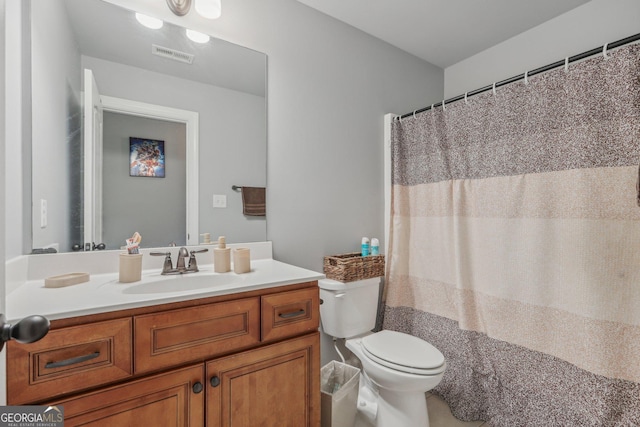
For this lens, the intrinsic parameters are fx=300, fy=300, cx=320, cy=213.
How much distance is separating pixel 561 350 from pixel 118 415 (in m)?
1.76

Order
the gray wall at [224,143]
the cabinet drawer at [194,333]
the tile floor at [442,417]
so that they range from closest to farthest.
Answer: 1. the cabinet drawer at [194,333]
2. the gray wall at [224,143]
3. the tile floor at [442,417]

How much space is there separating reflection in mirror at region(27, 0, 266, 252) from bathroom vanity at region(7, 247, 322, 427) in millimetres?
281

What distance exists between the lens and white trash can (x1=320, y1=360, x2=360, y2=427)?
4.80 ft

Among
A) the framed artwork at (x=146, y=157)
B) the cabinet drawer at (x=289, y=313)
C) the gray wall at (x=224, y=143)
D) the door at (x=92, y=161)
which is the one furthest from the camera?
the gray wall at (x=224, y=143)

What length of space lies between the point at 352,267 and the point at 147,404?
3.74 ft

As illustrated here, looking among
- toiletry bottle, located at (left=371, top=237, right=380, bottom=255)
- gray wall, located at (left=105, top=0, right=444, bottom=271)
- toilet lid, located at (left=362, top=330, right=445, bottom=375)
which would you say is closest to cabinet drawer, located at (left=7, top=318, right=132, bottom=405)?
gray wall, located at (left=105, top=0, right=444, bottom=271)

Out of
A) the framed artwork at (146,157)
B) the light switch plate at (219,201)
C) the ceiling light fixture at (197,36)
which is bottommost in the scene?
the light switch plate at (219,201)

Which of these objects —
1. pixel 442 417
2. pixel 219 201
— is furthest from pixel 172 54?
pixel 442 417

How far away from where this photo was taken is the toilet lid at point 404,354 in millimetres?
1344

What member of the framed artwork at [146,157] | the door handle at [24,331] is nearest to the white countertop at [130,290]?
the door handle at [24,331]

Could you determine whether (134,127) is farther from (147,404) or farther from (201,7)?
(147,404)

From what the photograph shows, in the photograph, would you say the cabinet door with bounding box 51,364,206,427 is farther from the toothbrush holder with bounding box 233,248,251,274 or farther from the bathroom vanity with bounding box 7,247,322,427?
the toothbrush holder with bounding box 233,248,251,274

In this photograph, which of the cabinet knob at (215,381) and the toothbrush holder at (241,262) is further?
the toothbrush holder at (241,262)

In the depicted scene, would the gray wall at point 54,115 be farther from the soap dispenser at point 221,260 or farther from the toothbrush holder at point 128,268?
the soap dispenser at point 221,260
